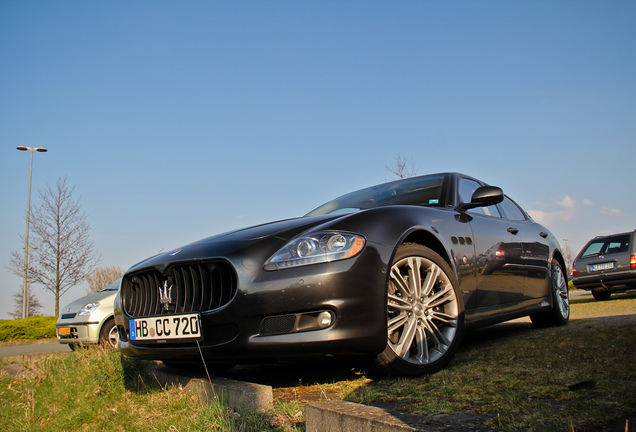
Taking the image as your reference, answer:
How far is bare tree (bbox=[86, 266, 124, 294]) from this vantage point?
87.9 feet

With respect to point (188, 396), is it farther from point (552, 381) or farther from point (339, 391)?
point (552, 381)

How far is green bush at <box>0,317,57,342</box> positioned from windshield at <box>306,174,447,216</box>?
12.5m

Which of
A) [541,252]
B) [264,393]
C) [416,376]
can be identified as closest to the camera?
[264,393]

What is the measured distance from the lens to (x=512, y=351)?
130 inches

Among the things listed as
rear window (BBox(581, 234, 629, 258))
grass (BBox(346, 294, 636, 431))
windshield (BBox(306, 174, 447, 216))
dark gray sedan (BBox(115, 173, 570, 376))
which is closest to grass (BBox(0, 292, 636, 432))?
grass (BBox(346, 294, 636, 431))

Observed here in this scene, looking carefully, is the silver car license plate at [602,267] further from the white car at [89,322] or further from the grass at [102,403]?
the grass at [102,403]

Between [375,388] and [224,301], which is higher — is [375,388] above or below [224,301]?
below

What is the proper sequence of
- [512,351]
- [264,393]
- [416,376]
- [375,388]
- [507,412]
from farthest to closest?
1. [512,351]
2. [416,376]
3. [375,388]
4. [264,393]
5. [507,412]

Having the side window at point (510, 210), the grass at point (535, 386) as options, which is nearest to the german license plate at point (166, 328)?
the grass at point (535, 386)

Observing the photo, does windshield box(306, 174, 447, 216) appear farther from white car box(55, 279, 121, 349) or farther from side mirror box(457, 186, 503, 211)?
white car box(55, 279, 121, 349)

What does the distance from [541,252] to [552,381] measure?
2.80 metres

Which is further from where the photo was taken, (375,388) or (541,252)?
(541,252)

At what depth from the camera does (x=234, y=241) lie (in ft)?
9.14

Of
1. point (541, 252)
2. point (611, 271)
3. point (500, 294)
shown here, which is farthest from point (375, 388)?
point (611, 271)
